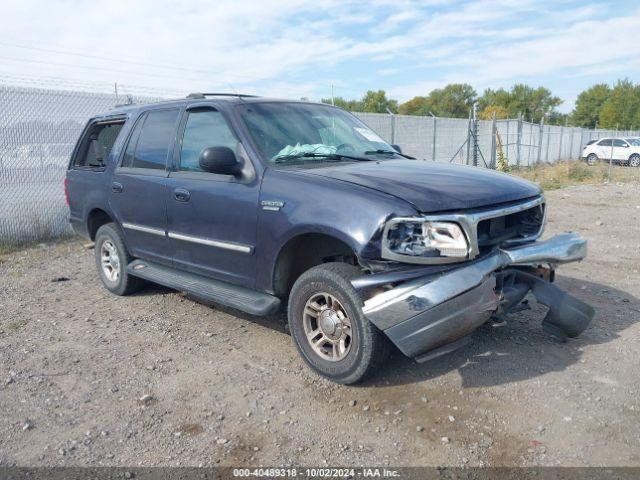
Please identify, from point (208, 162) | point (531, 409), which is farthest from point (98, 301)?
point (531, 409)

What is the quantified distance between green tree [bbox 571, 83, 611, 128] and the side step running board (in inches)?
2907

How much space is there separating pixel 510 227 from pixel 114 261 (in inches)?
163

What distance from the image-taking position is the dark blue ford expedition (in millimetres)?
3379

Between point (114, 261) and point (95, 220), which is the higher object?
point (95, 220)

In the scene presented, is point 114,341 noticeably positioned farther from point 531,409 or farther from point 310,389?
point 531,409

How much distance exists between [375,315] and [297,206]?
0.95m

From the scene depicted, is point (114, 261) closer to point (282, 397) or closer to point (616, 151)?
point (282, 397)

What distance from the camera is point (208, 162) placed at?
4023 mm

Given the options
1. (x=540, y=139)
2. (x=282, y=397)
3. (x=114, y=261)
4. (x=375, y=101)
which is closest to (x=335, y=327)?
(x=282, y=397)

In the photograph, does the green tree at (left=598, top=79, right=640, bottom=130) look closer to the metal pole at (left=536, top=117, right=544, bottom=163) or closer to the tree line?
the tree line

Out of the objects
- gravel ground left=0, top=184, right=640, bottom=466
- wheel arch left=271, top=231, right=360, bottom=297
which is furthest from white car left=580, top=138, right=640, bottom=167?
Answer: wheel arch left=271, top=231, right=360, bottom=297

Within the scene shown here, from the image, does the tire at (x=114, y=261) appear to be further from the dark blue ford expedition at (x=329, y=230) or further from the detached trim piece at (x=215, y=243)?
the detached trim piece at (x=215, y=243)

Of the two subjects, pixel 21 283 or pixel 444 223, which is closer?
pixel 444 223

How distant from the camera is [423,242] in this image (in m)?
3.38
